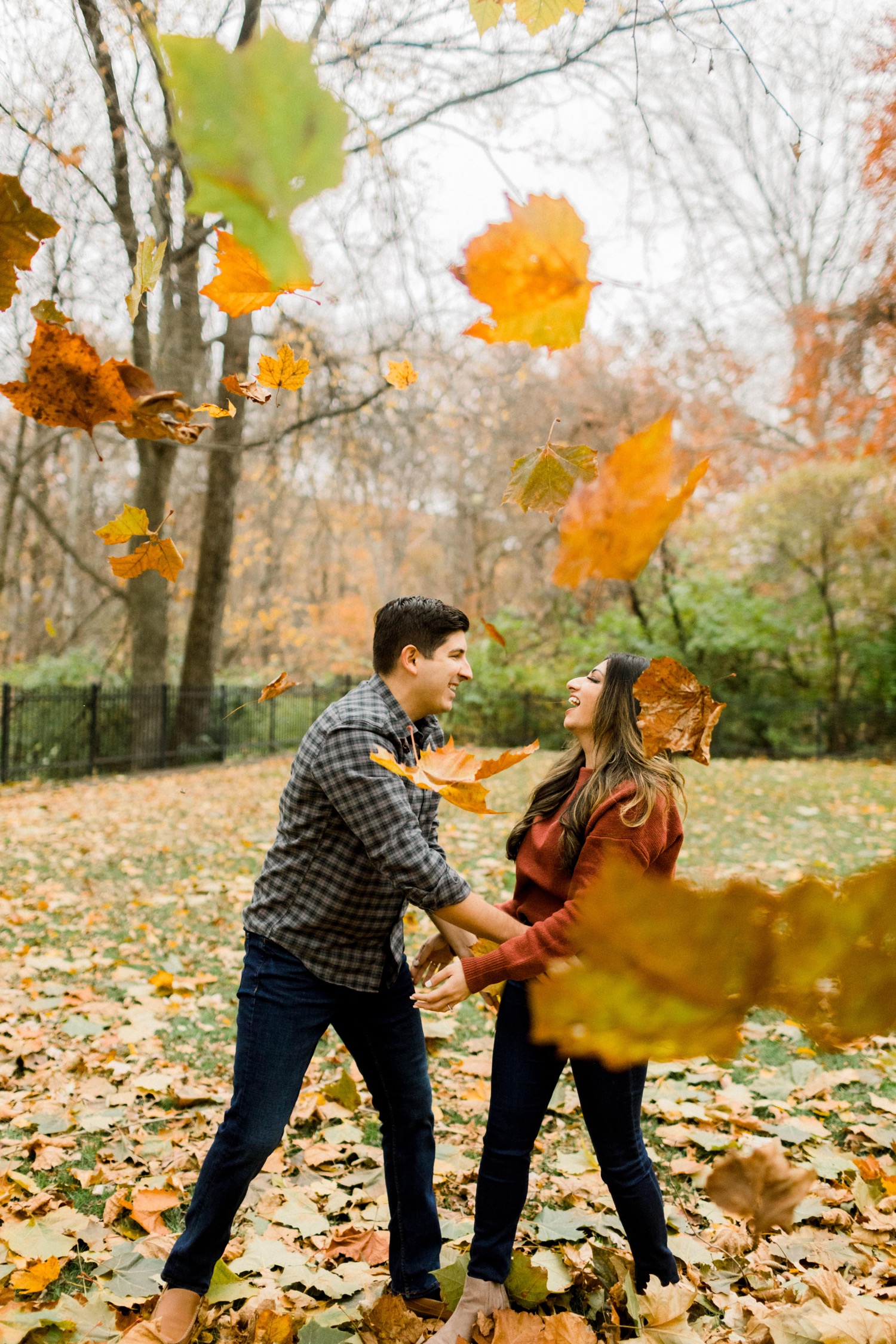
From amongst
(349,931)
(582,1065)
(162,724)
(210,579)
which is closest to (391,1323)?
(582,1065)

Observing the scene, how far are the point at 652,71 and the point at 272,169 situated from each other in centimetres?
296

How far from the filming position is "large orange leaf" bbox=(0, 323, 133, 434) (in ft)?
3.13

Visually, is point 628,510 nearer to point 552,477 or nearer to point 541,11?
point 552,477

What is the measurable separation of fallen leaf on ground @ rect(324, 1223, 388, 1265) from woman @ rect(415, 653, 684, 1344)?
1.44 feet

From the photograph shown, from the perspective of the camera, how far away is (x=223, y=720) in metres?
13.9

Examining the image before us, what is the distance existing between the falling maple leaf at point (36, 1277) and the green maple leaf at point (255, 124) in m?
2.45

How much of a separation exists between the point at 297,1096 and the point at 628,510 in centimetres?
169

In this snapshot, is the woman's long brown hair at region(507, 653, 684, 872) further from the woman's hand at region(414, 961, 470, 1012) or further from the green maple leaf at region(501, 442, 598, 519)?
the green maple leaf at region(501, 442, 598, 519)

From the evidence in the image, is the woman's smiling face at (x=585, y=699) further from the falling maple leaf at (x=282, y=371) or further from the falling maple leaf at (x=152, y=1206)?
the falling maple leaf at (x=152, y=1206)

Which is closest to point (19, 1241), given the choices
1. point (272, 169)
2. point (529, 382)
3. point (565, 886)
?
point (565, 886)

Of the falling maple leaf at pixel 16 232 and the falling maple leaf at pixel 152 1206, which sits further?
the falling maple leaf at pixel 152 1206

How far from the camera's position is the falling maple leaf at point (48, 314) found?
39.8 inches

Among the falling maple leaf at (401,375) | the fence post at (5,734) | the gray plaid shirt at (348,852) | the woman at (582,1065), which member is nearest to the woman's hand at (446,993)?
the woman at (582,1065)

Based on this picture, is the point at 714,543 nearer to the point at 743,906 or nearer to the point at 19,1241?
the point at 19,1241
